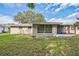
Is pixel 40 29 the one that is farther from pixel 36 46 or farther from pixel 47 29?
pixel 36 46

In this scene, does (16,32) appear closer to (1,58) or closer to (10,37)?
(10,37)

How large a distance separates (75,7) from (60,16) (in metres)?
0.29

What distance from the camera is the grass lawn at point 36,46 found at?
576 centimetres

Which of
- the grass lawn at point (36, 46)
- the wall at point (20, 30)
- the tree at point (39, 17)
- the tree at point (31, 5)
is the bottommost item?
the grass lawn at point (36, 46)

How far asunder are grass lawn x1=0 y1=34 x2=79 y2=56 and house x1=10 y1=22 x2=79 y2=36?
3.3 inches

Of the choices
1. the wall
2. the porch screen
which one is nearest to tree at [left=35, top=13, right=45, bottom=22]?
the porch screen

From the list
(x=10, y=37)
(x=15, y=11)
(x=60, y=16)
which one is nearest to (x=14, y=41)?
(x=10, y=37)

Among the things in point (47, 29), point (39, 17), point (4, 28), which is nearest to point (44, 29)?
point (47, 29)

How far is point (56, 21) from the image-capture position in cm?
578

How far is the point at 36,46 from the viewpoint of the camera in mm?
5785

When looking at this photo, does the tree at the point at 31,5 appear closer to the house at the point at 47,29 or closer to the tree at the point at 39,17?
the tree at the point at 39,17

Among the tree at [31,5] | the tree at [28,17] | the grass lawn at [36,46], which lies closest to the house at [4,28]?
the grass lawn at [36,46]

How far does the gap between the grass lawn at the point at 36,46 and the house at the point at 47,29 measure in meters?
0.08

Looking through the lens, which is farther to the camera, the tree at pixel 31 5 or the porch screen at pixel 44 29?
the porch screen at pixel 44 29
